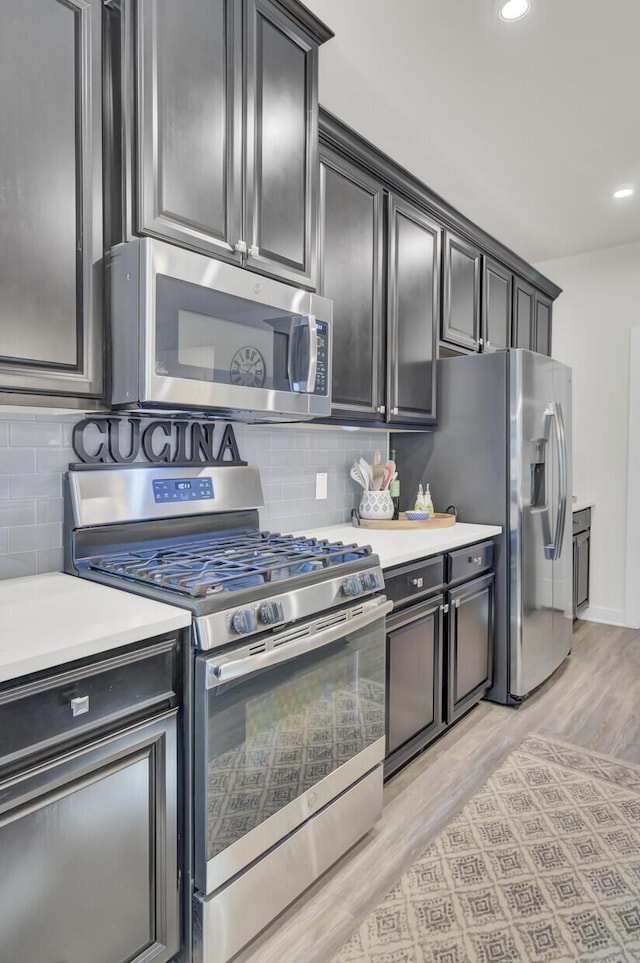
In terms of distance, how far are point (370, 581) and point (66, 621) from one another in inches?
37.1

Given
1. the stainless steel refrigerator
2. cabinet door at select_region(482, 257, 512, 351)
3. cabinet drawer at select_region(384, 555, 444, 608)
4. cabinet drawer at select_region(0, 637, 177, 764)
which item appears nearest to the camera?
cabinet drawer at select_region(0, 637, 177, 764)

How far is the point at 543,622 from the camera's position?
308cm

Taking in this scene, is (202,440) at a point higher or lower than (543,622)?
higher

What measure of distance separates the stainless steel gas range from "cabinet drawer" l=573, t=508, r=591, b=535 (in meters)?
2.60

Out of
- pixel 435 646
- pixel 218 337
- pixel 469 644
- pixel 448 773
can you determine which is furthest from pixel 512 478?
pixel 218 337

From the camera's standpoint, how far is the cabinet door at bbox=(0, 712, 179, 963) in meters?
1.04

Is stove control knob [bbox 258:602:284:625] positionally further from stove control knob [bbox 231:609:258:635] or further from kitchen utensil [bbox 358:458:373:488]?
kitchen utensil [bbox 358:458:373:488]

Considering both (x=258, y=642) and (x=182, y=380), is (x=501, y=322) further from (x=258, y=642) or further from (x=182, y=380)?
(x=258, y=642)

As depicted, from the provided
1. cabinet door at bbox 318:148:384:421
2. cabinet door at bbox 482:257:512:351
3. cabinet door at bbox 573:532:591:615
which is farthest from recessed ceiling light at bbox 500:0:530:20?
cabinet door at bbox 573:532:591:615

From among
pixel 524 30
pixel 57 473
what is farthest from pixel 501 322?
pixel 57 473

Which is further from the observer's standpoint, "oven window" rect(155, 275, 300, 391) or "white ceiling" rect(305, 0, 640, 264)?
"white ceiling" rect(305, 0, 640, 264)

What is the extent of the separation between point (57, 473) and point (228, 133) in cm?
113

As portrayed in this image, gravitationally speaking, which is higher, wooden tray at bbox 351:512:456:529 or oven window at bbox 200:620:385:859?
wooden tray at bbox 351:512:456:529

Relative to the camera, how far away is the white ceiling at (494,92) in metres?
1.95
